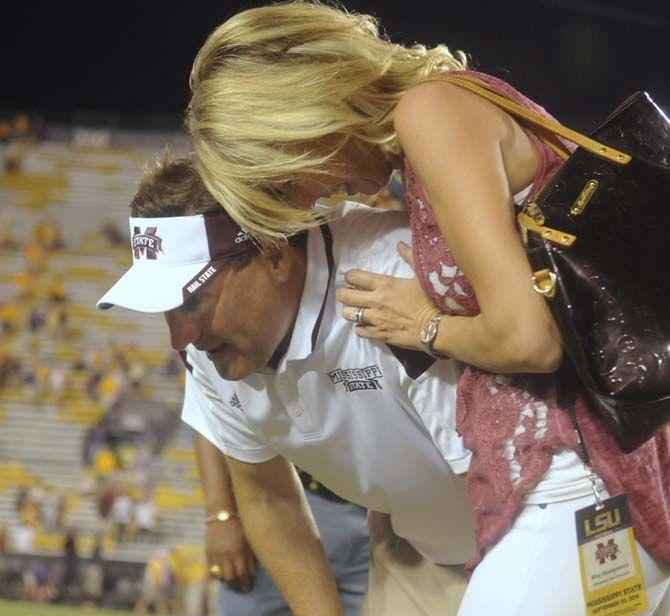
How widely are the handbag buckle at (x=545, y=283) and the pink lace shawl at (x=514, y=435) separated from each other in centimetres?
13

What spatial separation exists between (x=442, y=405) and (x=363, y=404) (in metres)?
0.15

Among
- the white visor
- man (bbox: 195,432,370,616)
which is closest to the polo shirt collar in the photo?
the white visor

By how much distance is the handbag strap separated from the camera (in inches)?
55.4

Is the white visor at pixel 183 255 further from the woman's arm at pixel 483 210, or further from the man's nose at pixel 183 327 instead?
the woman's arm at pixel 483 210

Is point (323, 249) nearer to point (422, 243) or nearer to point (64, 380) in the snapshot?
point (422, 243)

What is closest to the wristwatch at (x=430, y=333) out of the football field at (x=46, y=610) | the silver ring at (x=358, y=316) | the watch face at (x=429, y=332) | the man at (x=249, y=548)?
the watch face at (x=429, y=332)

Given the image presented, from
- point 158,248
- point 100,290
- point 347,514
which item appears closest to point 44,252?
point 100,290

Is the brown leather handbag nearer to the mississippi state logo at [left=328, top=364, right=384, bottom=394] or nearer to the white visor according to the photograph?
the mississippi state logo at [left=328, top=364, right=384, bottom=394]

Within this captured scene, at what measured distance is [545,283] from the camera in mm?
1386

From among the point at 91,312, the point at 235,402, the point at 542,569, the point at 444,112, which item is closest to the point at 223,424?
the point at 235,402

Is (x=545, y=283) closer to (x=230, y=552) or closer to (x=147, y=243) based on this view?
(x=147, y=243)

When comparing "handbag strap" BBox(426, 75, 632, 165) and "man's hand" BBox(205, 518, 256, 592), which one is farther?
"man's hand" BBox(205, 518, 256, 592)

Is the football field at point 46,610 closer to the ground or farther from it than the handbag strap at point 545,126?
closer to the ground

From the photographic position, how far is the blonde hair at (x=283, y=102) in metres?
1.59
